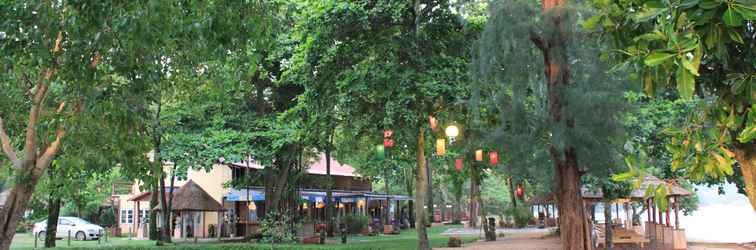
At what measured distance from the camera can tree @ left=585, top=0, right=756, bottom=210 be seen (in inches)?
83.1

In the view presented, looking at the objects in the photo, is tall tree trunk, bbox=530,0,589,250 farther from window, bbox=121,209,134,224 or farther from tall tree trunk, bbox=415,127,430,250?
window, bbox=121,209,134,224

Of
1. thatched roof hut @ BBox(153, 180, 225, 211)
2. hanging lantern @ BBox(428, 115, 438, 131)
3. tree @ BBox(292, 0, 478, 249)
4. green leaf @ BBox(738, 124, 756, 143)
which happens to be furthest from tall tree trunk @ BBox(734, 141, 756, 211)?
thatched roof hut @ BBox(153, 180, 225, 211)

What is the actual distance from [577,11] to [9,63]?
783 centimetres

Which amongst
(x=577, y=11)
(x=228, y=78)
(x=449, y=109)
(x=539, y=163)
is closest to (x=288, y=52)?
(x=449, y=109)

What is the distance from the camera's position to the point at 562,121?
393 inches

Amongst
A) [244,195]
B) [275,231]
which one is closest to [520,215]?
[244,195]

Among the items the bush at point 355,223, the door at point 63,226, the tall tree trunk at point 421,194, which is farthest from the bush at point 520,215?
the door at point 63,226

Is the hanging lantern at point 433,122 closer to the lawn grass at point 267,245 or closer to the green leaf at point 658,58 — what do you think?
the lawn grass at point 267,245

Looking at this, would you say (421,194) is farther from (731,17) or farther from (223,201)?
(223,201)

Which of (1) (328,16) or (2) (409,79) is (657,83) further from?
(1) (328,16)

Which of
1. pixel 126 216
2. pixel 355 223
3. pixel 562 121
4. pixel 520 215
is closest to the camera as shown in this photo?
pixel 562 121

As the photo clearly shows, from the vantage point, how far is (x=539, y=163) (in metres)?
11.6

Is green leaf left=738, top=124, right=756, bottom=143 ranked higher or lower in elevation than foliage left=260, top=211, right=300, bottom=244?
higher

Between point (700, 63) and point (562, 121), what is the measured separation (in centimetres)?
745
